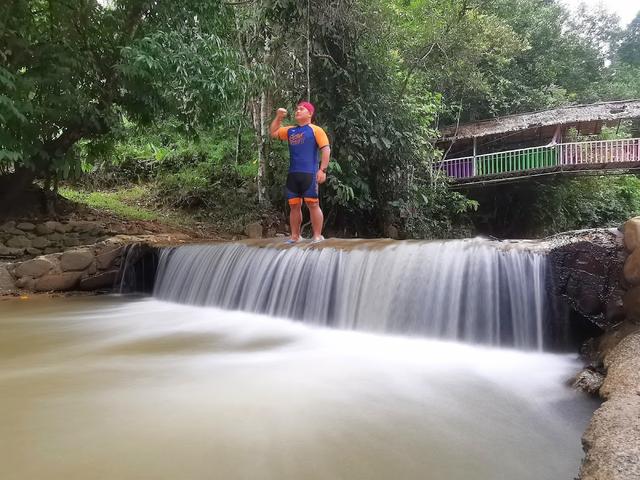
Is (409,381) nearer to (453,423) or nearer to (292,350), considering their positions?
(453,423)

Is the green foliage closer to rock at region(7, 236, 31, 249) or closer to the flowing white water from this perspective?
rock at region(7, 236, 31, 249)

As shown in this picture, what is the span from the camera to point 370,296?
4336mm

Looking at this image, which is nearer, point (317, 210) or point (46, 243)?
point (317, 210)

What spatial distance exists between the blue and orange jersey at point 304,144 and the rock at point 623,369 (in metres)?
3.38

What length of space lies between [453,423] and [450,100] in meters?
15.6

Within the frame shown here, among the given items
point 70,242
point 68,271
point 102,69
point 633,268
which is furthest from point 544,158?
point 68,271

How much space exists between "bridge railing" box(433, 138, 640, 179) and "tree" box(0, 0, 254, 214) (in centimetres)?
860

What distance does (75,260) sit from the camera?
22.5 feet

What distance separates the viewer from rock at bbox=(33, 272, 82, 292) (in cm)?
660

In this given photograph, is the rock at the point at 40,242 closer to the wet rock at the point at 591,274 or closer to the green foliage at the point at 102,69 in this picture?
the green foliage at the point at 102,69

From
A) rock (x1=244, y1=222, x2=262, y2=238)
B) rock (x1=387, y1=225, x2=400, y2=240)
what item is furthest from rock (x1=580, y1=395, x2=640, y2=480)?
rock (x1=387, y1=225, x2=400, y2=240)

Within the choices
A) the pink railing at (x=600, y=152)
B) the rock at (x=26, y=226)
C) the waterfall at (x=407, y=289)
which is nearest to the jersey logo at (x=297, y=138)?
the waterfall at (x=407, y=289)

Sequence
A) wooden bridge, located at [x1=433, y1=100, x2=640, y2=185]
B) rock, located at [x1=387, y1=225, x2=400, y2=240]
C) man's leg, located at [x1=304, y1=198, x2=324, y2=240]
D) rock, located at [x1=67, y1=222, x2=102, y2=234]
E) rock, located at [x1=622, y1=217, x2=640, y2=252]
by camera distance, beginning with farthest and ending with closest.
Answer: wooden bridge, located at [x1=433, y1=100, x2=640, y2=185], rock, located at [x1=387, y1=225, x2=400, y2=240], rock, located at [x1=67, y1=222, x2=102, y2=234], man's leg, located at [x1=304, y1=198, x2=324, y2=240], rock, located at [x1=622, y1=217, x2=640, y2=252]

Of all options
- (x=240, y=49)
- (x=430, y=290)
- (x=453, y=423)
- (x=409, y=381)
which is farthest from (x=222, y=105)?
(x=453, y=423)
